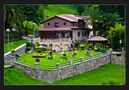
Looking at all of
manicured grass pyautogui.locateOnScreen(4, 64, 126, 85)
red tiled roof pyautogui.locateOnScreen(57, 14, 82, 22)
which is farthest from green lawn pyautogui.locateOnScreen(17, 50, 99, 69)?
red tiled roof pyautogui.locateOnScreen(57, 14, 82, 22)

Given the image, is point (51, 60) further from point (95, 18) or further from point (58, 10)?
point (95, 18)

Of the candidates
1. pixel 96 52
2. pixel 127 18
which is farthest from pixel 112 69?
pixel 127 18

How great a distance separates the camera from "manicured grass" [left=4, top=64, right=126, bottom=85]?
14.7 meters

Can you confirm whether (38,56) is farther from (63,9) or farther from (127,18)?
(127,18)

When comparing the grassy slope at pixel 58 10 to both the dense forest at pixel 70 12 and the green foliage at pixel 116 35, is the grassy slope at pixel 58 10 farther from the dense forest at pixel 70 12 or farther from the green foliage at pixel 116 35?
the green foliage at pixel 116 35

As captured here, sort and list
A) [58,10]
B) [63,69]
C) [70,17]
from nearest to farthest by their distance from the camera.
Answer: [58,10] < [63,69] < [70,17]

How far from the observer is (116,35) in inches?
595

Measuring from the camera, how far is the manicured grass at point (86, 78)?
1474 centimetres

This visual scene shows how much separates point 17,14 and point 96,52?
74.3 inches

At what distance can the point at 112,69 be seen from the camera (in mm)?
15320

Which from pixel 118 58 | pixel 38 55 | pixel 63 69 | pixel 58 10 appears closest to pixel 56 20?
pixel 58 10

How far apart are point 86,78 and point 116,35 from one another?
1.12 metres

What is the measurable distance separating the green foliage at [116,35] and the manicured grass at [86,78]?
0.47 m

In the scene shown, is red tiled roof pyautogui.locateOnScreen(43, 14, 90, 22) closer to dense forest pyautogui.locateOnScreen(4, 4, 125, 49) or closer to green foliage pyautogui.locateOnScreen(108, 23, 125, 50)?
dense forest pyautogui.locateOnScreen(4, 4, 125, 49)
